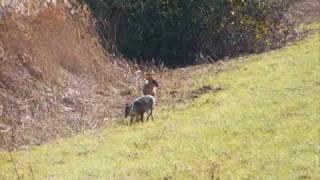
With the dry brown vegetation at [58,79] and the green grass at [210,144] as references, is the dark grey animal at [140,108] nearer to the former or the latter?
the green grass at [210,144]

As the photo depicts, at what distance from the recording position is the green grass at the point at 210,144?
30.4 feet

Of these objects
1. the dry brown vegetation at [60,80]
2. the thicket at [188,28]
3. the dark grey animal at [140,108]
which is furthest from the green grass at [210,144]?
the thicket at [188,28]

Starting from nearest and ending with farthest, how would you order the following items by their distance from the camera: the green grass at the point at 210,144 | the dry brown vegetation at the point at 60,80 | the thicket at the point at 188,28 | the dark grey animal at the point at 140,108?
1. the green grass at the point at 210,144
2. the dry brown vegetation at the point at 60,80
3. the dark grey animal at the point at 140,108
4. the thicket at the point at 188,28

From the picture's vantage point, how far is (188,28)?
63.1 ft

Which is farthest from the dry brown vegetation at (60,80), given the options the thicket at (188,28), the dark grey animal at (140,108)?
the thicket at (188,28)

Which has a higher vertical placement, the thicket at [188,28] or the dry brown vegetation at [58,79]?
the thicket at [188,28]

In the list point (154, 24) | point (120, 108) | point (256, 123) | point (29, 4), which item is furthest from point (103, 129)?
point (154, 24)

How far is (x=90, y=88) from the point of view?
565 inches

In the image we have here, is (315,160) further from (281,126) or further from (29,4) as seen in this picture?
(29,4)

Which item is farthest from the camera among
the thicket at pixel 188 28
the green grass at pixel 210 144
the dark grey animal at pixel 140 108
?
the thicket at pixel 188 28

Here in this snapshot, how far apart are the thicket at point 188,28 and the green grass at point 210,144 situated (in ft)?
17.6

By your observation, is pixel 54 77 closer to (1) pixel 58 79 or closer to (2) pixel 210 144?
(1) pixel 58 79

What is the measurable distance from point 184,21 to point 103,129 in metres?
7.73

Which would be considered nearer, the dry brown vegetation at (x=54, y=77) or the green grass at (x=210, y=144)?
the green grass at (x=210, y=144)
